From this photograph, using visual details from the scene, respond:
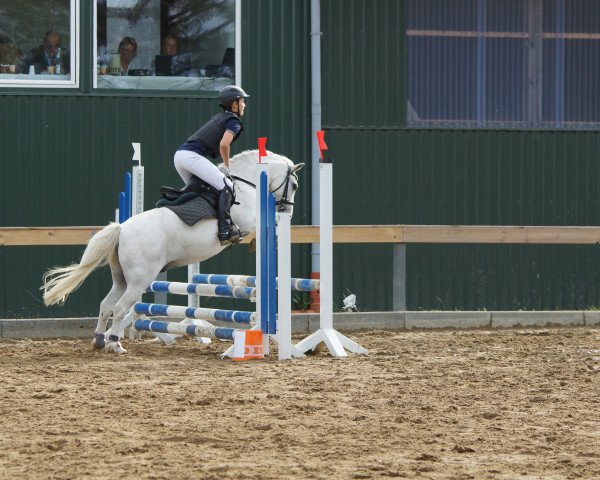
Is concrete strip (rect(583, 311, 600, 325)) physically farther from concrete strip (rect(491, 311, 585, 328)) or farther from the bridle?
the bridle

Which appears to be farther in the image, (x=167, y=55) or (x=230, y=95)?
(x=167, y=55)

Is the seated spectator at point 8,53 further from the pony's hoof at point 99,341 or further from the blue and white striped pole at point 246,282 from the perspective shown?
the pony's hoof at point 99,341

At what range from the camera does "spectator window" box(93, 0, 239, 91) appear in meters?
15.0

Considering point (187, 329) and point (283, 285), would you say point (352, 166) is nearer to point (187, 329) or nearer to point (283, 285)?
point (187, 329)

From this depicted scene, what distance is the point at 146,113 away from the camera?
594 inches

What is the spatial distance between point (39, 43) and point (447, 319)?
579 centimetres

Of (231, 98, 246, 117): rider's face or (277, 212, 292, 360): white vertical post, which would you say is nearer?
(277, 212, 292, 360): white vertical post

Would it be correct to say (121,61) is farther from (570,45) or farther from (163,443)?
(163,443)

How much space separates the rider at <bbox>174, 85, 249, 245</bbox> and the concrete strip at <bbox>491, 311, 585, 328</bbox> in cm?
384

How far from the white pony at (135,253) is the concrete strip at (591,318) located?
14.6ft

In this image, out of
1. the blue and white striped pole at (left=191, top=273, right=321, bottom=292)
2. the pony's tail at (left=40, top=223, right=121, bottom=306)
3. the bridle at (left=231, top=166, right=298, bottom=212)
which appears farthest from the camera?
the bridle at (left=231, top=166, right=298, bottom=212)

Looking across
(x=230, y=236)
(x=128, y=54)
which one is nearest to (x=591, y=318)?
(x=230, y=236)

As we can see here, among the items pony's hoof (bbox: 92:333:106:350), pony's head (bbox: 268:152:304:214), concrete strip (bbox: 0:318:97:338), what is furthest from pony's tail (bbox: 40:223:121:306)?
concrete strip (bbox: 0:318:97:338)

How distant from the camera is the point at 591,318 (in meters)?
13.9
